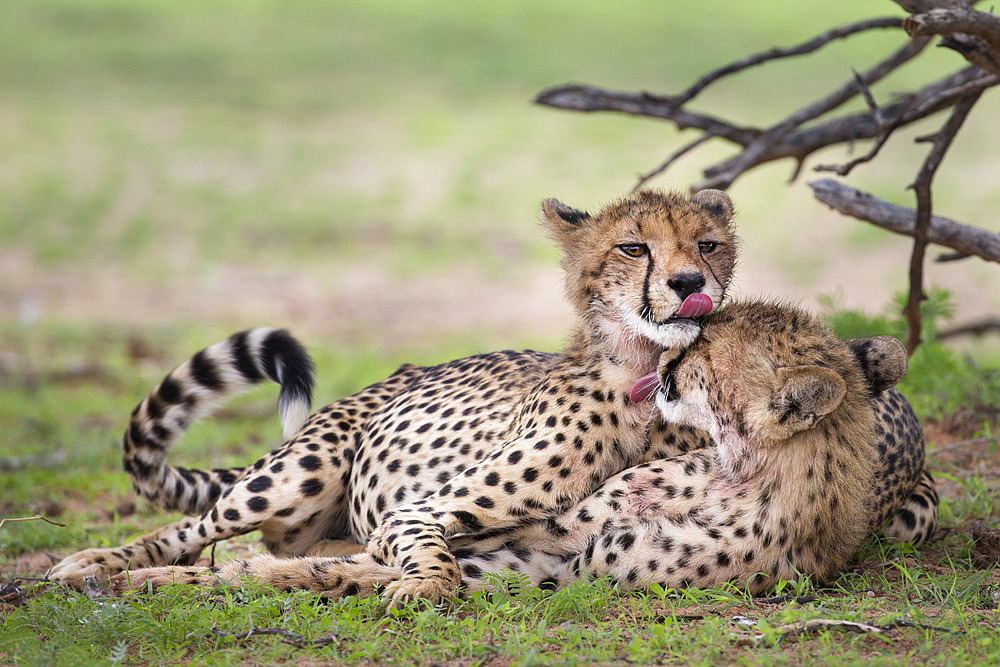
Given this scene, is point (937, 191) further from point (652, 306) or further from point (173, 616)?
point (173, 616)

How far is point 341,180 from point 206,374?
9.68 meters

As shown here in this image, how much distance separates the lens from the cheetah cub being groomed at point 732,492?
2.70 metres

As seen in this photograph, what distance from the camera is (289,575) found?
2.86 m

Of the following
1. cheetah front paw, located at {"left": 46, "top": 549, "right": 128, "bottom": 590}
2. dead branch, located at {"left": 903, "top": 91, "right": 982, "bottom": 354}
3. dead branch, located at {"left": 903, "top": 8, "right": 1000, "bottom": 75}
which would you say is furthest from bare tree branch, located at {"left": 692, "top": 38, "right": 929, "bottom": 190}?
cheetah front paw, located at {"left": 46, "top": 549, "right": 128, "bottom": 590}

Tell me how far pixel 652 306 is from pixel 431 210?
9477mm

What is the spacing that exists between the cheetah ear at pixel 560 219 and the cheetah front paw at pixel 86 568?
65.4 inches

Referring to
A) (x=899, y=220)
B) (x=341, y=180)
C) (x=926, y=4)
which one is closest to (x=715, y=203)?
(x=926, y=4)

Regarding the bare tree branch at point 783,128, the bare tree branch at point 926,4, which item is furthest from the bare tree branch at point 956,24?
the bare tree branch at point 783,128

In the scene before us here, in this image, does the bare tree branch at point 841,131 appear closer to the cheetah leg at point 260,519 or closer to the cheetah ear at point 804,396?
the cheetah ear at point 804,396

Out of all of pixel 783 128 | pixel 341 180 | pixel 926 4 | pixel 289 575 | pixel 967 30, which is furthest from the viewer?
pixel 341 180

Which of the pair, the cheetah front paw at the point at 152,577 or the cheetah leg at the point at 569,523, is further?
the cheetah front paw at the point at 152,577

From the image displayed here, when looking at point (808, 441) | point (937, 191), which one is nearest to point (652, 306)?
point (808, 441)

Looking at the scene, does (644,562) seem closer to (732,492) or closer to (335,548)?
(732,492)

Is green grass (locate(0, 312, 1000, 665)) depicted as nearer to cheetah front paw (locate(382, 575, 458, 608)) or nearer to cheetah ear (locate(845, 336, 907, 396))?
cheetah front paw (locate(382, 575, 458, 608))
